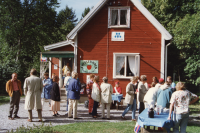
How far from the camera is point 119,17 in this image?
13359 millimetres

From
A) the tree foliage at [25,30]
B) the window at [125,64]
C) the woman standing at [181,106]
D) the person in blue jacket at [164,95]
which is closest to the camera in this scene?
the woman standing at [181,106]

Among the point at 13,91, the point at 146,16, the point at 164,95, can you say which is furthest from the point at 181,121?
the point at 146,16

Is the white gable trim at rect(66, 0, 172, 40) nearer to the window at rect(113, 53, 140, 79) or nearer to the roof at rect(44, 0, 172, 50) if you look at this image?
the roof at rect(44, 0, 172, 50)

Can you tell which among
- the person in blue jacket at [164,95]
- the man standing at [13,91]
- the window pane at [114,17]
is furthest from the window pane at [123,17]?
the man standing at [13,91]

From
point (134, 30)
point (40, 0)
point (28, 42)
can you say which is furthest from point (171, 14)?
point (28, 42)

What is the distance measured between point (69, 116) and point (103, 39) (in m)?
6.14

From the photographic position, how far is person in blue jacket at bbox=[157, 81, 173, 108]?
21.7ft

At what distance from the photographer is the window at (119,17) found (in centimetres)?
1328

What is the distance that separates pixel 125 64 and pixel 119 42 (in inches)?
58.0

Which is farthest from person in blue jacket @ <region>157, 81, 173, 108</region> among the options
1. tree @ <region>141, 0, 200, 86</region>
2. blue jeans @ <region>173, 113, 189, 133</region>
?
tree @ <region>141, 0, 200, 86</region>

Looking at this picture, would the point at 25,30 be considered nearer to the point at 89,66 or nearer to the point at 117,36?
the point at 89,66

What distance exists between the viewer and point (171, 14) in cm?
2161

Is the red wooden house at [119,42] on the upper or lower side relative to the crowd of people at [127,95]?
upper

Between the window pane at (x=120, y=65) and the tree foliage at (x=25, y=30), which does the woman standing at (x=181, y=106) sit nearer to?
the window pane at (x=120, y=65)
